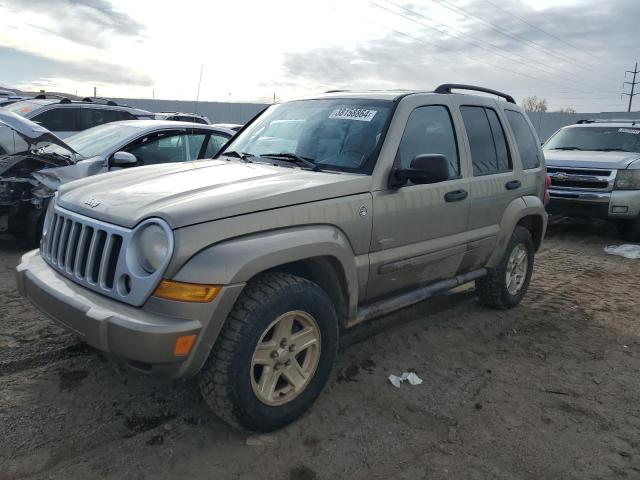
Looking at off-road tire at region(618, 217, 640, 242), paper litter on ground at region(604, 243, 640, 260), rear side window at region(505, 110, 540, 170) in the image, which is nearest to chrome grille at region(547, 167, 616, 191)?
off-road tire at region(618, 217, 640, 242)

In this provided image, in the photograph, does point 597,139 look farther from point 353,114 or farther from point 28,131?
point 28,131

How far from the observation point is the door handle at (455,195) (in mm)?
3963

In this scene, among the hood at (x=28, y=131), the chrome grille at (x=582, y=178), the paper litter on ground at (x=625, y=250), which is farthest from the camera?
the chrome grille at (x=582, y=178)

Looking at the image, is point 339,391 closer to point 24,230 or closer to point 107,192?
point 107,192

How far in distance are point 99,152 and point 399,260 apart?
4.52m

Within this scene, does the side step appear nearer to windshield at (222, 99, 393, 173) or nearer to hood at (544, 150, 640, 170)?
windshield at (222, 99, 393, 173)

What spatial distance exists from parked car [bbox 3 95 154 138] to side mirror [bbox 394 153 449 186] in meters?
9.07

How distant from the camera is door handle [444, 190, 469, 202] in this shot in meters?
3.96

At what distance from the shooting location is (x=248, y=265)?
2.67 meters

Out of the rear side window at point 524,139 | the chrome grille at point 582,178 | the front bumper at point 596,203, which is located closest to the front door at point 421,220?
the rear side window at point 524,139

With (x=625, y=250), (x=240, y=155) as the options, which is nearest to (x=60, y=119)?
(x=240, y=155)

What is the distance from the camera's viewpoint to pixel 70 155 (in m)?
6.38

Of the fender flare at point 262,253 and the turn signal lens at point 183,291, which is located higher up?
the fender flare at point 262,253

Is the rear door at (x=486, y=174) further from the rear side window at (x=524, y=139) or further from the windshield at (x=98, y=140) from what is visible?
Answer: the windshield at (x=98, y=140)
